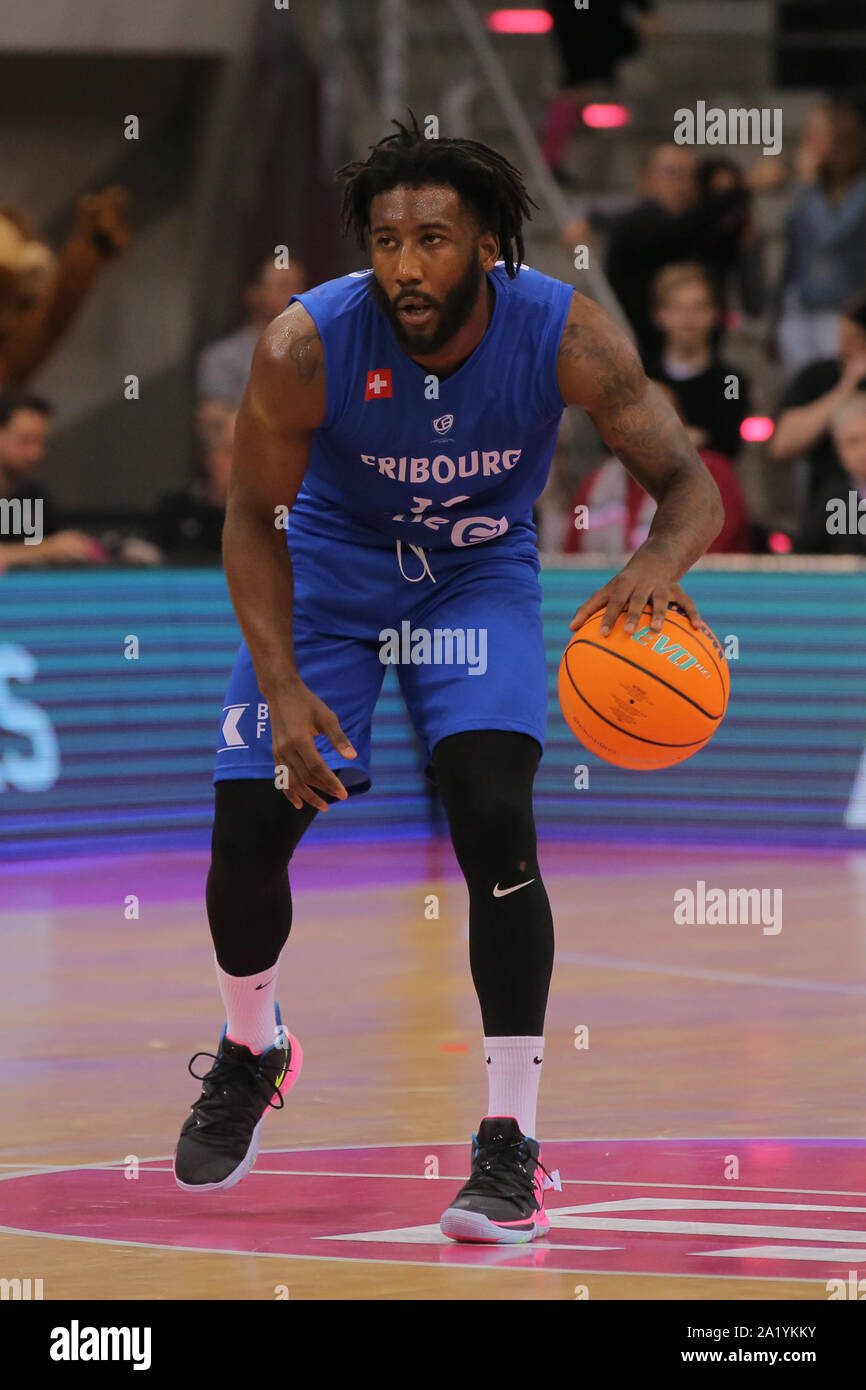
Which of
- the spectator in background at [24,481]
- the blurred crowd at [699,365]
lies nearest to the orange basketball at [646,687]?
the blurred crowd at [699,365]

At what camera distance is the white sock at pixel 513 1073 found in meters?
5.15

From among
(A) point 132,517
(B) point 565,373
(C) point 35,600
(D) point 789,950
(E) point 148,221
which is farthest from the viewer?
(E) point 148,221

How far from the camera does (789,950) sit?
29.1ft

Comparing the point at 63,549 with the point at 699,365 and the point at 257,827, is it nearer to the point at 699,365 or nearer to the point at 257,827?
the point at 699,365

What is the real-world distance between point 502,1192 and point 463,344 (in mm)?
1744

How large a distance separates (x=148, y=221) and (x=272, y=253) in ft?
6.01

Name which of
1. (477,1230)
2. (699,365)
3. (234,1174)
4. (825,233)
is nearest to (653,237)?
(825,233)

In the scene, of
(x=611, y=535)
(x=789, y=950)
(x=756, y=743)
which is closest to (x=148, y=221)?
(x=611, y=535)

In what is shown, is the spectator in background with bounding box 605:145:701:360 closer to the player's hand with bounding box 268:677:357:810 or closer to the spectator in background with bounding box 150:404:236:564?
the spectator in background with bounding box 150:404:236:564

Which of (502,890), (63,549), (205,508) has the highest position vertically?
(205,508)

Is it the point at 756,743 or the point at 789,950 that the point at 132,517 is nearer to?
the point at 756,743

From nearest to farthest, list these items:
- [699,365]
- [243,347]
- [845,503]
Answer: [845,503], [699,365], [243,347]

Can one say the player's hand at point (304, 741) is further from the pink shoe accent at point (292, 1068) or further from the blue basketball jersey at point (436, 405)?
the pink shoe accent at point (292, 1068)

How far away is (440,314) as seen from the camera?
5082 mm
